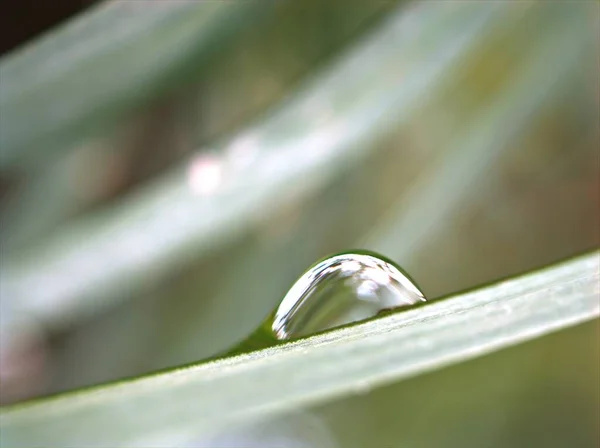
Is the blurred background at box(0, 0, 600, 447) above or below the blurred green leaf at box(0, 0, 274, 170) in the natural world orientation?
below

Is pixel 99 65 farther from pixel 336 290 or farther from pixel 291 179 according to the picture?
pixel 336 290

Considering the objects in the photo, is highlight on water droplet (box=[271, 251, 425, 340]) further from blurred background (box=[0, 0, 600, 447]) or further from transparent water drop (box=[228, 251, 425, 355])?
blurred background (box=[0, 0, 600, 447])

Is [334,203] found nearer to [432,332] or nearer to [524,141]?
[524,141]

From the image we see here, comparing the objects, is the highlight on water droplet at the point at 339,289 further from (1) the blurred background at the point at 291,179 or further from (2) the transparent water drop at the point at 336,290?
(1) the blurred background at the point at 291,179

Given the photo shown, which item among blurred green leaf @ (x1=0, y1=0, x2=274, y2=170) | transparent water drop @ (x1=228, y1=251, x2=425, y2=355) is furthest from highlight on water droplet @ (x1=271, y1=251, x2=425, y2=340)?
blurred green leaf @ (x1=0, y1=0, x2=274, y2=170)

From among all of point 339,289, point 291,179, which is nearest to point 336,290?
point 339,289

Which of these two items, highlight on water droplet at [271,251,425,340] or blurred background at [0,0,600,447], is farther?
blurred background at [0,0,600,447]

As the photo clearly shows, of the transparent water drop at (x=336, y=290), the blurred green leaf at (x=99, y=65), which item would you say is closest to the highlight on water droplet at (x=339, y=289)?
the transparent water drop at (x=336, y=290)
